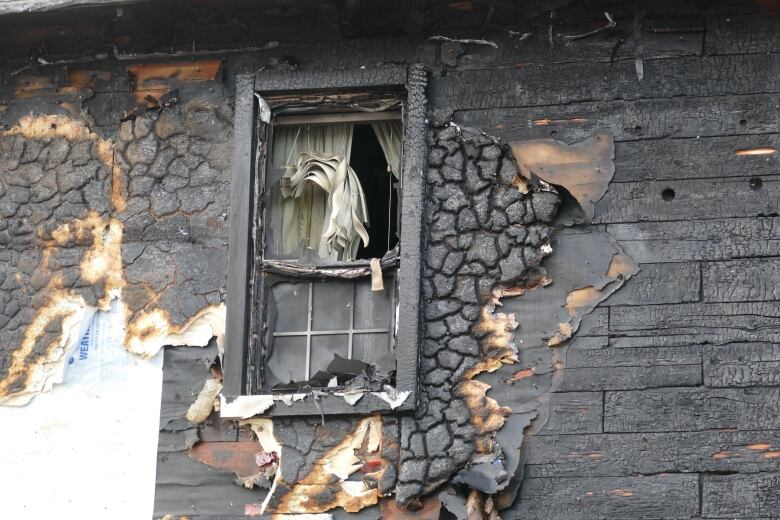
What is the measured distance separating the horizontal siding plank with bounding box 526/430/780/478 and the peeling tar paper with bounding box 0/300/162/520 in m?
2.17

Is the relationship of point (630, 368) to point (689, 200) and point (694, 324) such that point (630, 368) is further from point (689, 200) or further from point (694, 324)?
point (689, 200)

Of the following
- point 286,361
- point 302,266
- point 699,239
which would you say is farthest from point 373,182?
point 699,239

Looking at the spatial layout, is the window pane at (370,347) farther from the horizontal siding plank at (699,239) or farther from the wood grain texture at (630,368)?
the horizontal siding plank at (699,239)

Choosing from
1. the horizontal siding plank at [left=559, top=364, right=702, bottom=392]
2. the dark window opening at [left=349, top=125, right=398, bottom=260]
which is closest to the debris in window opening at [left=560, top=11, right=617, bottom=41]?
the dark window opening at [left=349, top=125, right=398, bottom=260]

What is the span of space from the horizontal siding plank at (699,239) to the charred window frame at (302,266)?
114cm

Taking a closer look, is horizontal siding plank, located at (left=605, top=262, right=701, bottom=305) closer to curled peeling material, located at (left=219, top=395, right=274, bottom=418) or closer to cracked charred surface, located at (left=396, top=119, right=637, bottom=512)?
cracked charred surface, located at (left=396, top=119, right=637, bottom=512)

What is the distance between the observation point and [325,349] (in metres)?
8.08

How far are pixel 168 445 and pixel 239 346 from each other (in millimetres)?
676

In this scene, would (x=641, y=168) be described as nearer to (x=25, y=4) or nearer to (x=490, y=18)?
(x=490, y=18)

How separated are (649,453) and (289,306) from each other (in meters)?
2.17

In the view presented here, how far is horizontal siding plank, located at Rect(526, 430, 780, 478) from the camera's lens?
734 cm

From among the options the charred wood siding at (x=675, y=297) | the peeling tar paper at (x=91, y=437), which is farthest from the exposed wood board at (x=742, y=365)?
the peeling tar paper at (x=91, y=437)

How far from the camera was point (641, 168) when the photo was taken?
25.8ft

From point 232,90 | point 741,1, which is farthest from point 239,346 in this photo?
point 741,1
